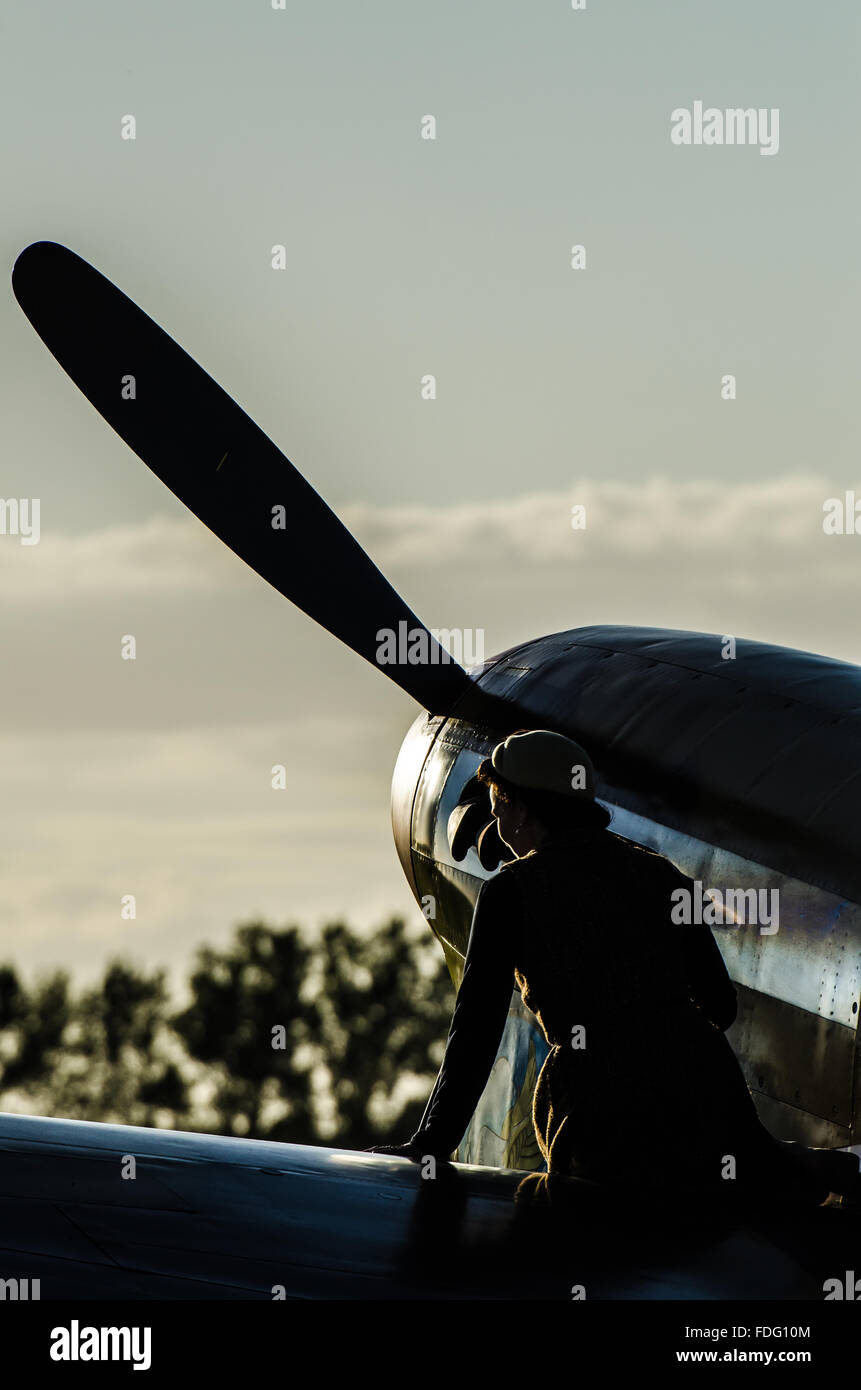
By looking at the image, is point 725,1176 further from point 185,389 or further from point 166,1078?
point 166,1078

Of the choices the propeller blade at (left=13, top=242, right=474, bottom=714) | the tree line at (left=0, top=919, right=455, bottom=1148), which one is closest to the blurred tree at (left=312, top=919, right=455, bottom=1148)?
the tree line at (left=0, top=919, right=455, bottom=1148)

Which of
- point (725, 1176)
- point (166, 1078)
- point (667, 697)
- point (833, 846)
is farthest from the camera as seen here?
point (166, 1078)

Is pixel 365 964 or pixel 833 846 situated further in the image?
pixel 365 964

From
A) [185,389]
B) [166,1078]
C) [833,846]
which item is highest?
[185,389]

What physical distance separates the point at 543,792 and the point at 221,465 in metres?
5.19

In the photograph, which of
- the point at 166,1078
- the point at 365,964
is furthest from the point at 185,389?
the point at 365,964

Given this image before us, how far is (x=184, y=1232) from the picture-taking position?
3.27 metres

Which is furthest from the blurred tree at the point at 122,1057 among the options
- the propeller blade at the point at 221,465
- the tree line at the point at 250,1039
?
the propeller blade at the point at 221,465

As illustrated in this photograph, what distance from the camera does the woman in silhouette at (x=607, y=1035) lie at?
12.9 ft

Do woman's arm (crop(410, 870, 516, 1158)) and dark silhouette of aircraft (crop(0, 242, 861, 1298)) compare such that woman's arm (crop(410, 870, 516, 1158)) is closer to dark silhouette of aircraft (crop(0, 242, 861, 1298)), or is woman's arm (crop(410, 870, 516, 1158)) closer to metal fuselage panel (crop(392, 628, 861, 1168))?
dark silhouette of aircraft (crop(0, 242, 861, 1298))

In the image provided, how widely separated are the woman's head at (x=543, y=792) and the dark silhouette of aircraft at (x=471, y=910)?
42 centimetres

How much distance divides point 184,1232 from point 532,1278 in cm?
69

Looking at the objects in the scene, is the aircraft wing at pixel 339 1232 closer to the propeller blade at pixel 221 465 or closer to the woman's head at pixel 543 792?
the woman's head at pixel 543 792
